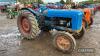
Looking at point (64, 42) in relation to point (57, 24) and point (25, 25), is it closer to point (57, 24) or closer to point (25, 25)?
point (57, 24)

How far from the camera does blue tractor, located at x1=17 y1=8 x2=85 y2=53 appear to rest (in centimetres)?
638

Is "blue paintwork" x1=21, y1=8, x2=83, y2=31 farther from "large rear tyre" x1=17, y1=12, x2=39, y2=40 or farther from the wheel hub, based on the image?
the wheel hub

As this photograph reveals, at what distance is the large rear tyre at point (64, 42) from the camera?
618cm

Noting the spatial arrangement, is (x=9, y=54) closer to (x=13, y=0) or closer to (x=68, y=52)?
(x=68, y=52)

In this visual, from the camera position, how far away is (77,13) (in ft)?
22.1

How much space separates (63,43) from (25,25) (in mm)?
2691

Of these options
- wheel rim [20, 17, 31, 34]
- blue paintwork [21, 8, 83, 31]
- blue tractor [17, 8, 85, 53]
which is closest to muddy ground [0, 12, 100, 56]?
blue tractor [17, 8, 85, 53]

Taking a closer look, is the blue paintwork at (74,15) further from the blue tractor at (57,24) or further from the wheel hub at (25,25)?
the wheel hub at (25,25)

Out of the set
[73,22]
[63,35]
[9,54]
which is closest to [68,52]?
[63,35]

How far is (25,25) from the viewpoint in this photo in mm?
8492

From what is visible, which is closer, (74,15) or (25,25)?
(74,15)

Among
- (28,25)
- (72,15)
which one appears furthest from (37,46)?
(72,15)

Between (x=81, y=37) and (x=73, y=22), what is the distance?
1.74 m

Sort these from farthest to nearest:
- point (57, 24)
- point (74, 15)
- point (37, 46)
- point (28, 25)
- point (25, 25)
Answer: point (25, 25) → point (28, 25) → point (57, 24) → point (37, 46) → point (74, 15)
